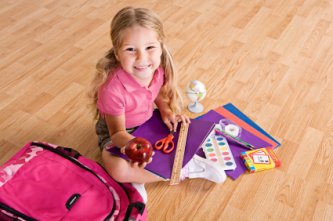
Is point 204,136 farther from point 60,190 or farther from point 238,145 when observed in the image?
point 60,190

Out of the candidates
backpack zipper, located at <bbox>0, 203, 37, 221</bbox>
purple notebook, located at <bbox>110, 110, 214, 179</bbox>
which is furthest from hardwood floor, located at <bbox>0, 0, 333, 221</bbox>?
backpack zipper, located at <bbox>0, 203, 37, 221</bbox>

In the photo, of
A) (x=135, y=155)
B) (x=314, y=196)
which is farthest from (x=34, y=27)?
(x=314, y=196)

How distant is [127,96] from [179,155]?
242 millimetres

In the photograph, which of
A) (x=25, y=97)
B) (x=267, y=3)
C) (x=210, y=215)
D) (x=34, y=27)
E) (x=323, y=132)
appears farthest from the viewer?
(x=267, y=3)

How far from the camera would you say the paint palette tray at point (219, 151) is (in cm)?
127

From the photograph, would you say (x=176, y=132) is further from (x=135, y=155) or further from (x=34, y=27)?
(x=34, y=27)

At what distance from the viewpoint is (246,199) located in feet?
3.90

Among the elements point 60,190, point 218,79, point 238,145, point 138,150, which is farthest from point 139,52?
point 218,79

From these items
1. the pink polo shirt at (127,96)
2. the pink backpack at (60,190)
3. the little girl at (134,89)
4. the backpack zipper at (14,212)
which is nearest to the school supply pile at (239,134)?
the little girl at (134,89)

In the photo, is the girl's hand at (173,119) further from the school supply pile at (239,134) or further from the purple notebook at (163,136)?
the school supply pile at (239,134)

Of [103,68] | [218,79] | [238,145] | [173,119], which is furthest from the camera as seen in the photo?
[218,79]

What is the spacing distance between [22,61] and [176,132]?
0.94 metres

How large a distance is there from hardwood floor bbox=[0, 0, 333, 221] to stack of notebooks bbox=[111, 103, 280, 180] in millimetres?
42

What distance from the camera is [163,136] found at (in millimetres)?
1188
